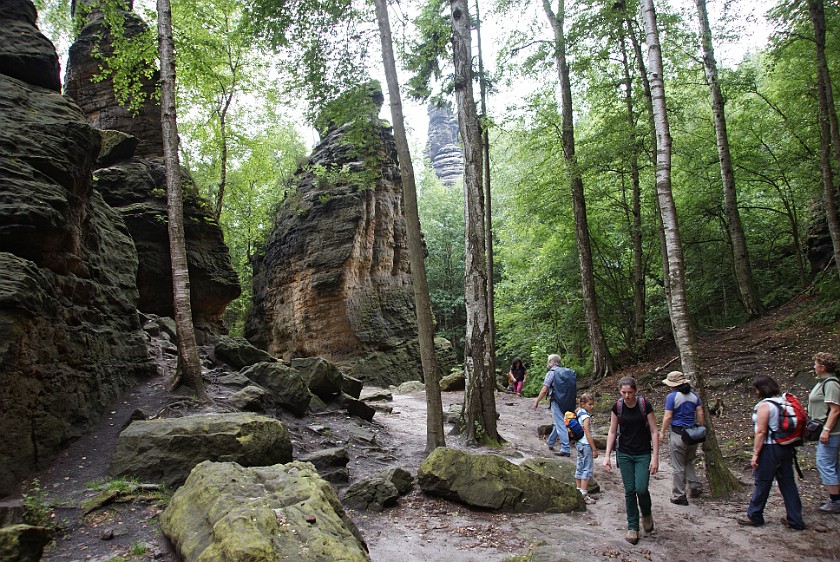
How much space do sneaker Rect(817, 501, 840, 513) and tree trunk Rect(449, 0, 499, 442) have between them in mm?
5168

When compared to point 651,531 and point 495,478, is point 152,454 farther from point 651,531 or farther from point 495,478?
point 651,531

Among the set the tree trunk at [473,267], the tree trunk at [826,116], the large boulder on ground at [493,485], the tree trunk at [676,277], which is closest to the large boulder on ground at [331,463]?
the large boulder on ground at [493,485]

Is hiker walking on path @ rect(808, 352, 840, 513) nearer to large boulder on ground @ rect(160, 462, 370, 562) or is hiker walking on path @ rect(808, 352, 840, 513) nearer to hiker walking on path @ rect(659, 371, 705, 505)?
hiker walking on path @ rect(659, 371, 705, 505)

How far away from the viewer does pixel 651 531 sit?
5449 mm

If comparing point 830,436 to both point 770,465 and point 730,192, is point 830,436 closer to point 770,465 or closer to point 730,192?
point 770,465

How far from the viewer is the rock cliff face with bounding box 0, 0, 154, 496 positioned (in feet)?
18.0

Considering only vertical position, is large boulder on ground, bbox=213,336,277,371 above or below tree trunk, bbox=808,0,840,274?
below

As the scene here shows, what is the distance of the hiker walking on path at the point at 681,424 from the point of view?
21.1 ft

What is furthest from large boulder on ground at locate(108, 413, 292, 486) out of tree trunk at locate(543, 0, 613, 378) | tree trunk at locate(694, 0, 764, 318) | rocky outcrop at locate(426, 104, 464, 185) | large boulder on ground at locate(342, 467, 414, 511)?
rocky outcrop at locate(426, 104, 464, 185)

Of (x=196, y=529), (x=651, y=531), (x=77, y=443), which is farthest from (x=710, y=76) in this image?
(x=77, y=443)

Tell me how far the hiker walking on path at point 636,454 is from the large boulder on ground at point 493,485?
116 centimetres

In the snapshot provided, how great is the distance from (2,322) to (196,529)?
356 cm

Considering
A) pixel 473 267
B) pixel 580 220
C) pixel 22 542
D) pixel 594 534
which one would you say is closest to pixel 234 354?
pixel 473 267

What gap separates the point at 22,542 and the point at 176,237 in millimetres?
6183
